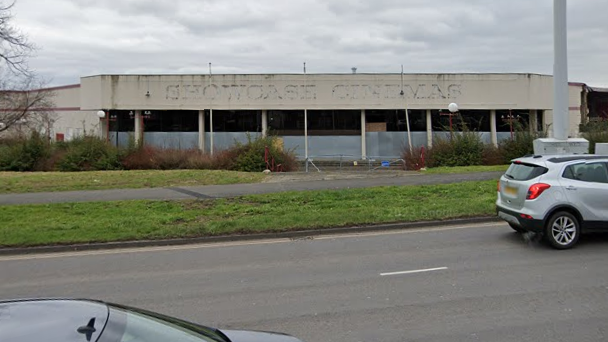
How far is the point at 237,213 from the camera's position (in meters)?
12.7

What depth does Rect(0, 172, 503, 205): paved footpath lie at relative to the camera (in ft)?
50.4

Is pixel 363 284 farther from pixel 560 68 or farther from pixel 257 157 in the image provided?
pixel 257 157

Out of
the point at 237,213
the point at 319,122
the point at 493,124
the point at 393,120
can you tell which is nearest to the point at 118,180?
the point at 237,213

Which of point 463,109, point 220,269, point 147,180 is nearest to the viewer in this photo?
point 220,269

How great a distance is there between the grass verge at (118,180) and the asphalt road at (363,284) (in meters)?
9.58

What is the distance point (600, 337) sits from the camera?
4523 mm

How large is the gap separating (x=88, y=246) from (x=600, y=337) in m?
8.78

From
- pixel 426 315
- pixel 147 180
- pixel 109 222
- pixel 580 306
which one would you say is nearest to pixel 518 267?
pixel 580 306

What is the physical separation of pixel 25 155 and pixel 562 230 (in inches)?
1066

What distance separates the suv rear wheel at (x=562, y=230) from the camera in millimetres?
8281

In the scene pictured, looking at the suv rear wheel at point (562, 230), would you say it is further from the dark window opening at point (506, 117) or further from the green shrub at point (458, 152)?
the dark window opening at point (506, 117)

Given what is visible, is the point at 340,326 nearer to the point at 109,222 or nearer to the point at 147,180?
the point at 109,222

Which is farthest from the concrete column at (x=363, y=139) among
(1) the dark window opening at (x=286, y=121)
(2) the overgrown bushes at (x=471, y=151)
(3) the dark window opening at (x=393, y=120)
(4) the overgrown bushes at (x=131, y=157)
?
(4) the overgrown bushes at (x=131, y=157)

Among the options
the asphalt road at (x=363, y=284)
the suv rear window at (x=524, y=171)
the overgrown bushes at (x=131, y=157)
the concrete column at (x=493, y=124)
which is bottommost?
the asphalt road at (x=363, y=284)
